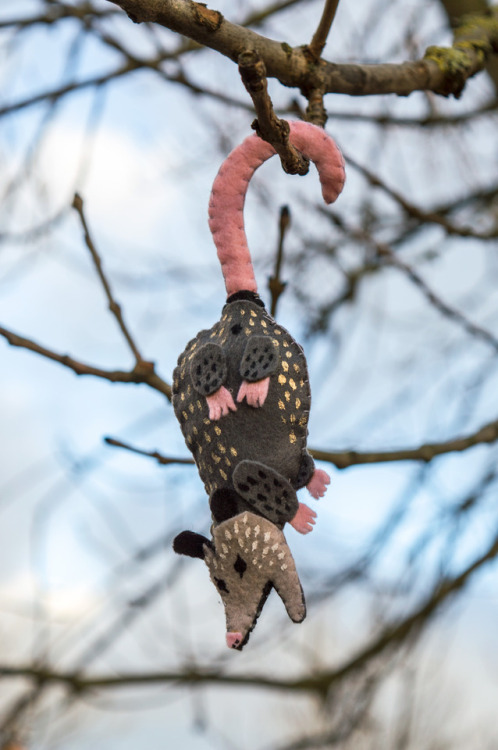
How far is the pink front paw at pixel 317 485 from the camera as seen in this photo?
95 centimetres

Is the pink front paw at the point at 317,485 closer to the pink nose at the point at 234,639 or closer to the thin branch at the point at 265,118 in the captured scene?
the pink nose at the point at 234,639

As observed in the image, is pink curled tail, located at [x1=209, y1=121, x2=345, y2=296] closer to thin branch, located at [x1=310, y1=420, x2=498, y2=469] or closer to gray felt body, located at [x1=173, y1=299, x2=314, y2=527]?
gray felt body, located at [x1=173, y1=299, x2=314, y2=527]

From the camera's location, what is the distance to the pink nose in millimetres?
886

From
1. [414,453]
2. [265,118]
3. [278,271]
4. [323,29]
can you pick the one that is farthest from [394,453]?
[265,118]

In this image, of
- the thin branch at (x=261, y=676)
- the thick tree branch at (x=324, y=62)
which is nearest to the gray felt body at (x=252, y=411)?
the thick tree branch at (x=324, y=62)

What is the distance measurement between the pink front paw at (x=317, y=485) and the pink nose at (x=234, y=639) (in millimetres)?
177

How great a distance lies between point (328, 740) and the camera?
2.50m

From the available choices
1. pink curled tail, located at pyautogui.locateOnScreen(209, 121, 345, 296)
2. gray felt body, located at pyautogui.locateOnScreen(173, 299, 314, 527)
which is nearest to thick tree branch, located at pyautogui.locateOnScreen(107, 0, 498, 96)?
pink curled tail, located at pyautogui.locateOnScreen(209, 121, 345, 296)

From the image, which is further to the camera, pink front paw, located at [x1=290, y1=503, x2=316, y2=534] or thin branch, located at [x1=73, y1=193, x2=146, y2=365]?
thin branch, located at [x1=73, y1=193, x2=146, y2=365]

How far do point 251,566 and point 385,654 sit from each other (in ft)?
5.37

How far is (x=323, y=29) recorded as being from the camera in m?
1.18

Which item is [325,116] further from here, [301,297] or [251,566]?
[301,297]

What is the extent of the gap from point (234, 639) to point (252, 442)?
8.3 inches

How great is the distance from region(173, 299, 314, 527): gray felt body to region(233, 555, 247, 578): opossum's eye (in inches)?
2.1
